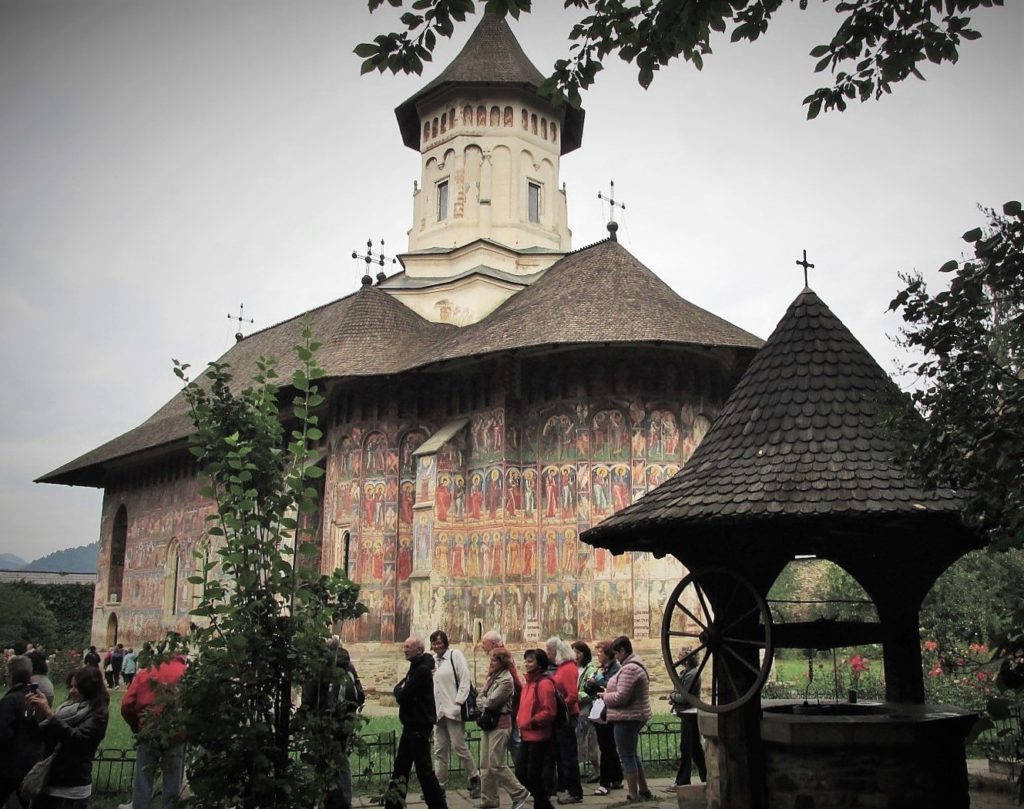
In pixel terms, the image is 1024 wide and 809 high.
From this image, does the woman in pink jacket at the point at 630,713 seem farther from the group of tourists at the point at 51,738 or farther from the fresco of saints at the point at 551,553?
the fresco of saints at the point at 551,553

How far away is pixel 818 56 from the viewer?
6.71 m

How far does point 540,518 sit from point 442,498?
1921 mm

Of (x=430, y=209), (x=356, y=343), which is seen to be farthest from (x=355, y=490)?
(x=430, y=209)

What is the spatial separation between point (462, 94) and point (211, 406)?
76.0 feet

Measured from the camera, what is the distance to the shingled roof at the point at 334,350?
2156cm

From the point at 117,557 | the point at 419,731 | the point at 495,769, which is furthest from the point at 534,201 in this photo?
the point at 419,731

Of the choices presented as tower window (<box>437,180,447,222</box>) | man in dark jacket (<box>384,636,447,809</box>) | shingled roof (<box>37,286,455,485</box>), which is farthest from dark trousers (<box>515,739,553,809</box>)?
tower window (<box>437,180,447,222</box>)

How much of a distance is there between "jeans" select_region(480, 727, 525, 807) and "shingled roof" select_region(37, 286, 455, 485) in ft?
28.8

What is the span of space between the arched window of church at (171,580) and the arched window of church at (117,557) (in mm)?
3959

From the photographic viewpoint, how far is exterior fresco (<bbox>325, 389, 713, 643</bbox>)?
60.2 ft

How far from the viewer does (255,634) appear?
4996mm

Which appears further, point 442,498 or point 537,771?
point 442,498

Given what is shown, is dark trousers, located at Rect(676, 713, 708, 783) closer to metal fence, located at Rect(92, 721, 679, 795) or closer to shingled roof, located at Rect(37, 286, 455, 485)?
metal fence, located at Rect(92, 721, 679, 795)

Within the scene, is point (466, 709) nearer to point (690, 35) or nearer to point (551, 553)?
point (690, 35)
